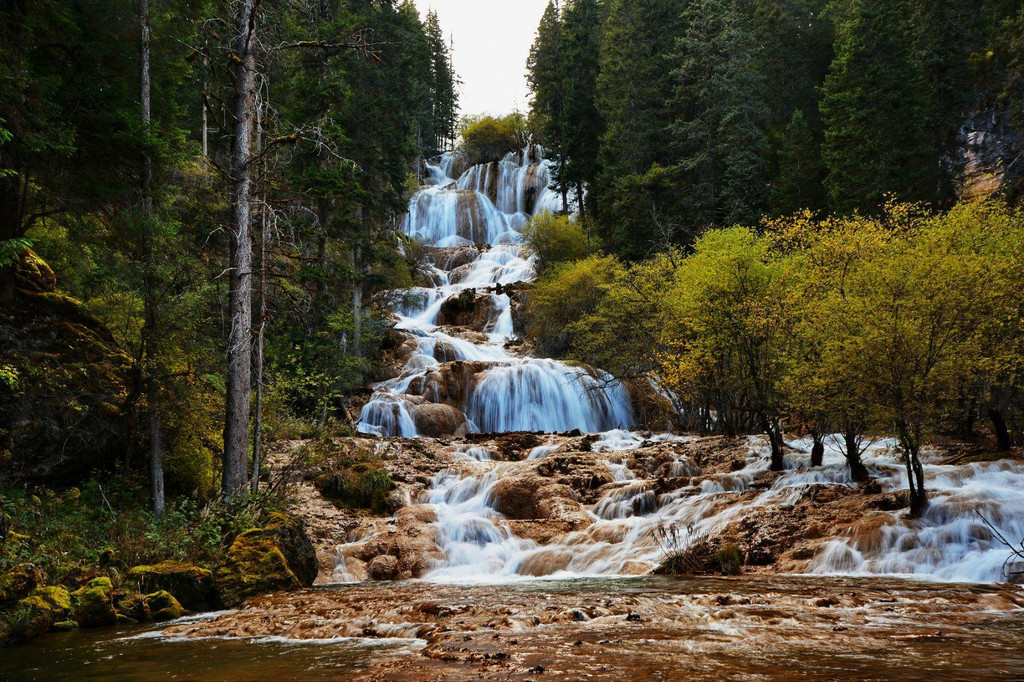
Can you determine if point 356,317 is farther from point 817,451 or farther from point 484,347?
point 817,451

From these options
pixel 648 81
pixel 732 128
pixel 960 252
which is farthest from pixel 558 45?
pixel 960 252

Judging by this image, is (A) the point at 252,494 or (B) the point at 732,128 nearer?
(A) the point at 252,494

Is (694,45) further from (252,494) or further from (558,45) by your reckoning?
(252,494)

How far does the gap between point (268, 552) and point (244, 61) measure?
31.7 ft

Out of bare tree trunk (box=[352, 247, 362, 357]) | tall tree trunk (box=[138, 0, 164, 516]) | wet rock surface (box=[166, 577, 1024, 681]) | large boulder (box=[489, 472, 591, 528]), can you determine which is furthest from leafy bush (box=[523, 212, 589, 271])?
wet rock surface (box=[166, 577, 1024, 681])

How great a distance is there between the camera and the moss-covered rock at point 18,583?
8.15m

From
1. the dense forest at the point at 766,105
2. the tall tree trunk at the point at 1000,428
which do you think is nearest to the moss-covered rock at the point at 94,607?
A: the tall tree trunk at the point at 1000,428

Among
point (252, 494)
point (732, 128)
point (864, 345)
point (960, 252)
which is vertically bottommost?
point (252, 494)

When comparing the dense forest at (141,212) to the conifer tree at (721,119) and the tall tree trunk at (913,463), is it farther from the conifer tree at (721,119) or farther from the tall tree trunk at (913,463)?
the conifer tree at (721,119)

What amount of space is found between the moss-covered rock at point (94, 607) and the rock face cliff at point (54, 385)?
162 inches

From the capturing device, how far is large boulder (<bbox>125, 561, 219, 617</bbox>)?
931 centimetres

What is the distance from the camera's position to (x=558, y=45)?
184 feet

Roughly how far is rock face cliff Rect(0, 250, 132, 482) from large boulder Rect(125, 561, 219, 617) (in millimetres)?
4150

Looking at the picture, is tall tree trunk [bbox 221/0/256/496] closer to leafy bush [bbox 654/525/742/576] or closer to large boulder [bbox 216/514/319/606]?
large boulder [bbox 216/514/319/606]
